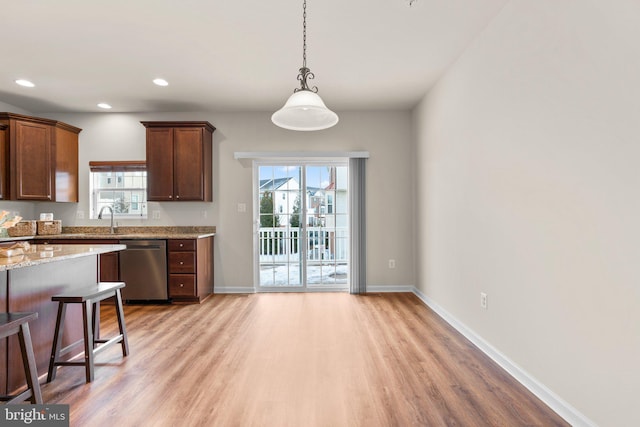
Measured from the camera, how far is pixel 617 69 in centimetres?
148

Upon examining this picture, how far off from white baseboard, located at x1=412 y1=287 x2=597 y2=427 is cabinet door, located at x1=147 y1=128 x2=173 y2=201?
3.93 metres

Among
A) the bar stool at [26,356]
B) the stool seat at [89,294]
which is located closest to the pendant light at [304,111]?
the stool seat at [89,294]

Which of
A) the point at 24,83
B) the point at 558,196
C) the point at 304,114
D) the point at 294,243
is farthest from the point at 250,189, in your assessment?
the point at 558,196

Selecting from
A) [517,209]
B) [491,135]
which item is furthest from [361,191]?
[517,209]

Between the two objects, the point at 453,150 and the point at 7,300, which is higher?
the point at 453,150

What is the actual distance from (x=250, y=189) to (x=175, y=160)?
1.08 metres

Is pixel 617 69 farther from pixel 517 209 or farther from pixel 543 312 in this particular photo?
pixel 543 312

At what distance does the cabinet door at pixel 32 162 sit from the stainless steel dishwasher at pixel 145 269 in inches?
53.4

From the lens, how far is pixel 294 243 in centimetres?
488

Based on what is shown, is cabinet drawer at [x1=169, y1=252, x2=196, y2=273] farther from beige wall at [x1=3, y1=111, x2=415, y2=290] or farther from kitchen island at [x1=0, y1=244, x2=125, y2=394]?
kitchen island at [x1=0, y1=244, x2=125, y2=394]

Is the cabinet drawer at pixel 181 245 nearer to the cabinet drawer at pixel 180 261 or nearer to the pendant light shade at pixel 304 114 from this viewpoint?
the cabinet drawer at pixel 180 261

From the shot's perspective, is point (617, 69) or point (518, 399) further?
point (518, 399)

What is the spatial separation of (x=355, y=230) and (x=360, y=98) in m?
1.82

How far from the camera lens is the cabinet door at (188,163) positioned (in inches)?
174
